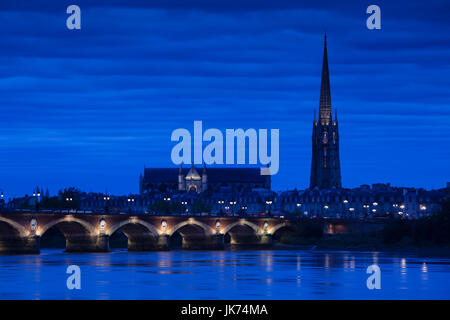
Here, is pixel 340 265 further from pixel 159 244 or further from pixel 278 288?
pixel 159 244

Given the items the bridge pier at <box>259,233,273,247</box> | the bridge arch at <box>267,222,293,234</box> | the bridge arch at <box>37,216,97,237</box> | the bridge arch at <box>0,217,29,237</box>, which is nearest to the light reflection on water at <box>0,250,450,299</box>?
the bridge arch at <box>0,217,29,237</box>

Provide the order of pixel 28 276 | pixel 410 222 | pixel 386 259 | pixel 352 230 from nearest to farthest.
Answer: pixel 28 276 → pixel 386 259 → pixel 410 222 → pixel 352 230

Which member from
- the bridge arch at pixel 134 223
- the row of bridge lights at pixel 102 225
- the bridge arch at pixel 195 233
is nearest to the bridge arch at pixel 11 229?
the row of bridge lights at pixel 102 225

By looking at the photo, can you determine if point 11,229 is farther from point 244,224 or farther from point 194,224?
point 244,224

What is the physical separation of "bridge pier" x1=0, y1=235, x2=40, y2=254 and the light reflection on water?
276 inches

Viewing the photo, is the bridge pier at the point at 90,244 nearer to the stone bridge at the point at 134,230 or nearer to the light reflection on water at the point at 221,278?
the stone bridge at the point at 134,230

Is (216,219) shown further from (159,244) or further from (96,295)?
(96,295)

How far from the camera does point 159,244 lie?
14925 cm

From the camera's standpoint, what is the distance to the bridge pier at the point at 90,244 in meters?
138

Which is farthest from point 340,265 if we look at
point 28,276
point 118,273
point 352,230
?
point 352,230

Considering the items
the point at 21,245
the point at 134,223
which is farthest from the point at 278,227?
the point at 21,245

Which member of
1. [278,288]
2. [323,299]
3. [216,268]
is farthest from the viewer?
[216,268]

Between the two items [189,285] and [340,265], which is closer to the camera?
[189,285]

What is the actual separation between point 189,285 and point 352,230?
9878 cm
